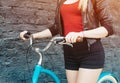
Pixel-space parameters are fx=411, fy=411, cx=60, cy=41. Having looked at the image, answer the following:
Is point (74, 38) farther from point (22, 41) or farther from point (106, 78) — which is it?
point (22, 41)

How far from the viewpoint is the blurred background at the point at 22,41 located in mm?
5551

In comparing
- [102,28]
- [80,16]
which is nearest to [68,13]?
[80,16]

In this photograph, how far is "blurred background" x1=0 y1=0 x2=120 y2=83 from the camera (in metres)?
5.55

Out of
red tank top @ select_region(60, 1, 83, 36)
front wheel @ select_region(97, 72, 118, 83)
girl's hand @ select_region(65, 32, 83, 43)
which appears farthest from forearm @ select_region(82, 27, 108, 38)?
front wheel @ select_region(97, 72, 118, 83)

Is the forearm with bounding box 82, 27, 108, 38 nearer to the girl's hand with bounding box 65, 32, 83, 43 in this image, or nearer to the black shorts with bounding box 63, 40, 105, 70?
the girl's hand with bounding box 65, 32, 83, 43

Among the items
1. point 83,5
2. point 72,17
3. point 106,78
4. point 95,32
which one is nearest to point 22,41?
point 106,78

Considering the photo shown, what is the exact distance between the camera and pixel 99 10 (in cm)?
385

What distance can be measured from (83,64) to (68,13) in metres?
0.52

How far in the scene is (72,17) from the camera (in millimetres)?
3986

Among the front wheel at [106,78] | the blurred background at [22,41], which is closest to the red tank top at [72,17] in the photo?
the front wheel at [106,78]

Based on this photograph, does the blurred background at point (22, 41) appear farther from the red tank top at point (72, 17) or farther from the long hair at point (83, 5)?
the long hair at point (83, 5)

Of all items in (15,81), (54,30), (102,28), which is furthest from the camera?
(15,81)

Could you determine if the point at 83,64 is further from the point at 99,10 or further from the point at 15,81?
the point at 15,81

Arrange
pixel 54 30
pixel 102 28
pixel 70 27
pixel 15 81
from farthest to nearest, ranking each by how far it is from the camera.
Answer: pixel 15 81
pixel 54 30
pixel 70 27
pixel 102 28
